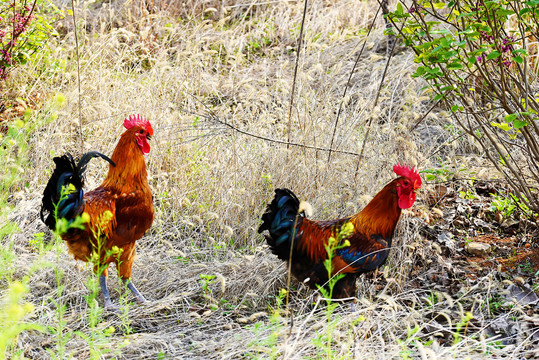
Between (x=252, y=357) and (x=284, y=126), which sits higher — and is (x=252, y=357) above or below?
below

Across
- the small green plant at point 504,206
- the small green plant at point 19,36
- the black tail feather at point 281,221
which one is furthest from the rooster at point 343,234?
the small green plant at point 19,36

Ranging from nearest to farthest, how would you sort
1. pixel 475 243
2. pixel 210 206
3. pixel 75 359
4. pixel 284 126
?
pixel 75 359
pixel 475 243
pixel 210 206
pixel 284 126

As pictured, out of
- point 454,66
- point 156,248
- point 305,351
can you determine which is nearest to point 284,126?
point 156,248

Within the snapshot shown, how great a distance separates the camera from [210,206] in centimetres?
466

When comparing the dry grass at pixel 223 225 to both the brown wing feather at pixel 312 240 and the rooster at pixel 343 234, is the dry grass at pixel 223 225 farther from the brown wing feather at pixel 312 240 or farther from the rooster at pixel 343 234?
the brown wing feather at pixel 312 240

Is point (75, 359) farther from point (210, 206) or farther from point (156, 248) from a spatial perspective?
point (210, 206)

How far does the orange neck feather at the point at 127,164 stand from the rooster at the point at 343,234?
898mm

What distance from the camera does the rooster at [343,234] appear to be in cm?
343

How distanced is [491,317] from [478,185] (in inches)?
78.3

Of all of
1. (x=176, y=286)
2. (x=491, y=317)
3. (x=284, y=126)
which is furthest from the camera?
(x=284, y=126)

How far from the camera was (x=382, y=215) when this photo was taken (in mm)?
3508

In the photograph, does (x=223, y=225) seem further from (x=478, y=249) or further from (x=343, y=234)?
(x=478, y=249)

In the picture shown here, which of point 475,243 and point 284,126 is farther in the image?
point 284,126

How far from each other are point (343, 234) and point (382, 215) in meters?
0.30
